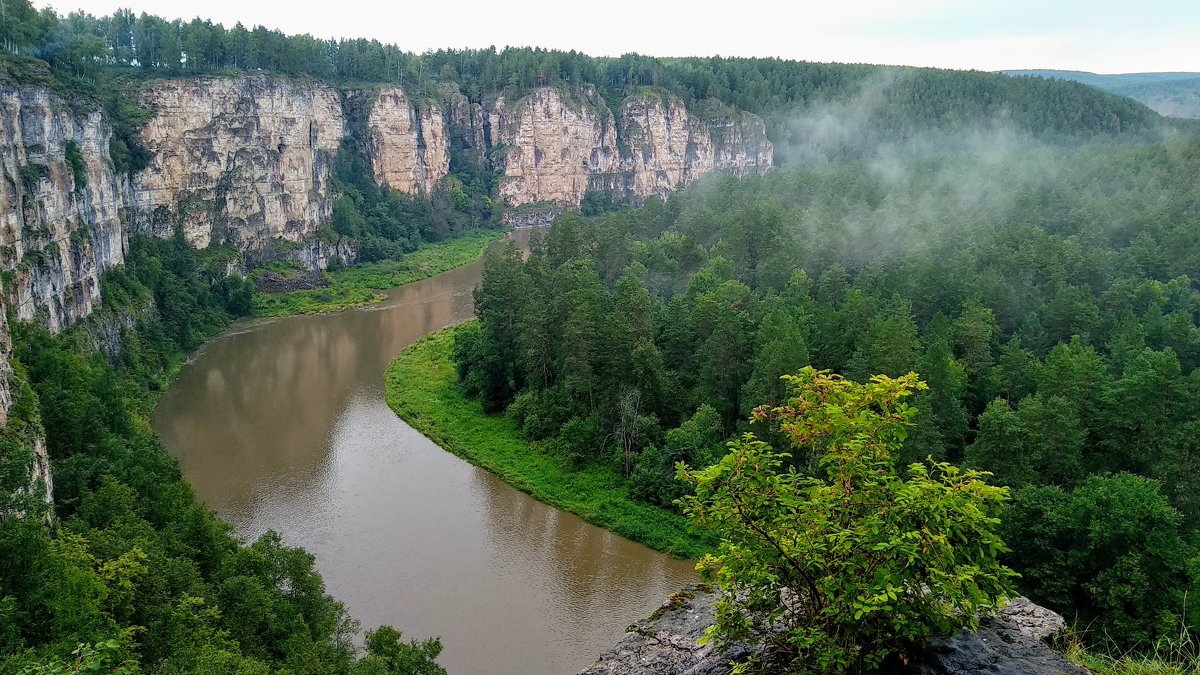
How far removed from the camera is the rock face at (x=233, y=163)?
55.2 m

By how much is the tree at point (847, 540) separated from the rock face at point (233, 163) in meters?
54.9

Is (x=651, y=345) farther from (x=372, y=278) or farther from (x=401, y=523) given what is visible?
(x=372, y=278)

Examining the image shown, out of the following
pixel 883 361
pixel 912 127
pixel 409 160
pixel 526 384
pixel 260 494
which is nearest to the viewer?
pixel 883 361

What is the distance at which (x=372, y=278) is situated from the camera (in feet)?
218

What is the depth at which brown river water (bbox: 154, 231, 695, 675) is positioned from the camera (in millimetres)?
21656

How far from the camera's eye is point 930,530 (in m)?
6.84

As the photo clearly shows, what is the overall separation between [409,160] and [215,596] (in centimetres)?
7236

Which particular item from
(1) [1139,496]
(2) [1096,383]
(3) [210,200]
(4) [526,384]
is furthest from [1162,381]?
(3) [210,200]

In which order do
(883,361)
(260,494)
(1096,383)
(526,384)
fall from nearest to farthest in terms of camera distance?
(1096,383) < (883,361) < (260,494) < (526,384)

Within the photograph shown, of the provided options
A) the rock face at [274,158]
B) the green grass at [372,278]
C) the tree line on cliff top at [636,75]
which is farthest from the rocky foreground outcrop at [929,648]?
the tree line on cliff top at [636,75]

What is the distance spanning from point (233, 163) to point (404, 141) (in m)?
24.8

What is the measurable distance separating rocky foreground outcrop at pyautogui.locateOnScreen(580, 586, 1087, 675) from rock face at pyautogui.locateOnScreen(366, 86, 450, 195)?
77754mm

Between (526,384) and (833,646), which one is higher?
(833,646)

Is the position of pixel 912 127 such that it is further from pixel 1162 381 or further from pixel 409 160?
pixel 1162 381
